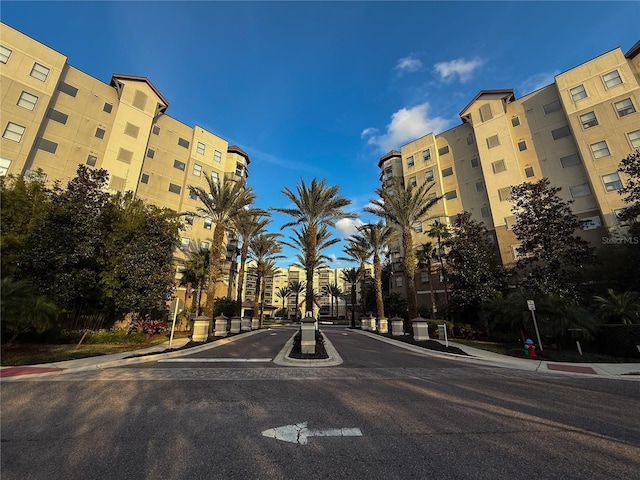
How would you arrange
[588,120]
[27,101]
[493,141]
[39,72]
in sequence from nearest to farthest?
1. [27,101]
2. [39,72]
3. [588,120]
4. [493,141]

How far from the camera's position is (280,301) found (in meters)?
119

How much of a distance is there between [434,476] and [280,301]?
120223mm

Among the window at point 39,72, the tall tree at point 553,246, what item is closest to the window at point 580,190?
the tall tree at point 553,246

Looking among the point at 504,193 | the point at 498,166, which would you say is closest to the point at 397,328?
the point at 504,193

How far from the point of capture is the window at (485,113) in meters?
36.1

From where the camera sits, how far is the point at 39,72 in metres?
26.8

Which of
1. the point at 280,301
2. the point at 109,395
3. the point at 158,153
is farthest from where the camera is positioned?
the point at 280,301

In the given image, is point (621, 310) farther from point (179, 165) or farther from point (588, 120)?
point (179, 165)

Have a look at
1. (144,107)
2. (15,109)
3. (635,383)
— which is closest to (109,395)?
(635,383)

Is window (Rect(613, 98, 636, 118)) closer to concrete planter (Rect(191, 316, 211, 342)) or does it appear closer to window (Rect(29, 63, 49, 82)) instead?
concrete planter (Rect(191, 316, 211, 342))

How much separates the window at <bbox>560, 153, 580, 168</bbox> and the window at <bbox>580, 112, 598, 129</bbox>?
301 cm

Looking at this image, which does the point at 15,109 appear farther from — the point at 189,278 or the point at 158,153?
the point at 189,278

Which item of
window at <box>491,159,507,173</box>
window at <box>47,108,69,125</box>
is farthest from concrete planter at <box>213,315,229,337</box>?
window at <box>491,159,507,173</box>

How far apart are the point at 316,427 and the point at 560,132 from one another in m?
42.0
